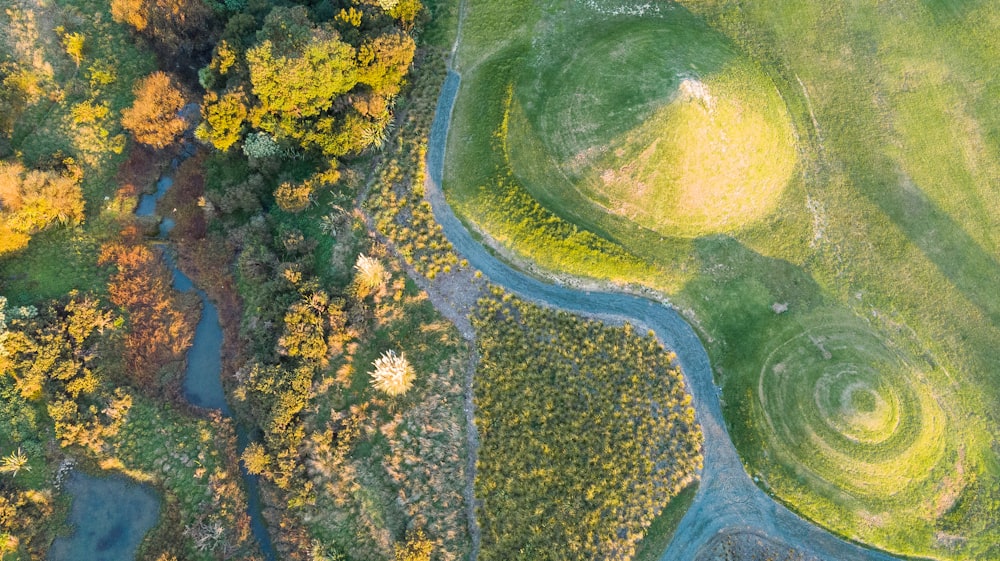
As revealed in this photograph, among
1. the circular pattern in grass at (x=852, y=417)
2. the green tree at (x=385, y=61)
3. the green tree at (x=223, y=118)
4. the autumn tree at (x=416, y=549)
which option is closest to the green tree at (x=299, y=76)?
the green tree at (x=385, y=61)

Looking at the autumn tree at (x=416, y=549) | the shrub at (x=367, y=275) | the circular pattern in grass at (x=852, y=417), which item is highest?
the shrub at (x=367, y=275)

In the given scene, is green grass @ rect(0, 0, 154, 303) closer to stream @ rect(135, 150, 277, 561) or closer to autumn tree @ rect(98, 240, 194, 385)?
autumn tree @ rect(98, 240, 194, 385)

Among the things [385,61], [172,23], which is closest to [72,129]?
[172,23]

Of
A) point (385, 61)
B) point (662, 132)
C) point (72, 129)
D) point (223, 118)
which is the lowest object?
point (72, 129)

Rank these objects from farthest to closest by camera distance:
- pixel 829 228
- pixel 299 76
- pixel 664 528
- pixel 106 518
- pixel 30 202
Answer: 1. pixel 829 228
2. pixel 30 202
3. pixel 299 76
4. pixel 106 518
5. pixel 664 528

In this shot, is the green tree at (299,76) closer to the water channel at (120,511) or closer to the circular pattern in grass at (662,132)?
the circular pattern in grass at (662,132)

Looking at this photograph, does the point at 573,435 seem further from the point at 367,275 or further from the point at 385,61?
the point at 385,61

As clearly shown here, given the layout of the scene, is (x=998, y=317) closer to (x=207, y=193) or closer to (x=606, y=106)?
(x=606, y=106)
